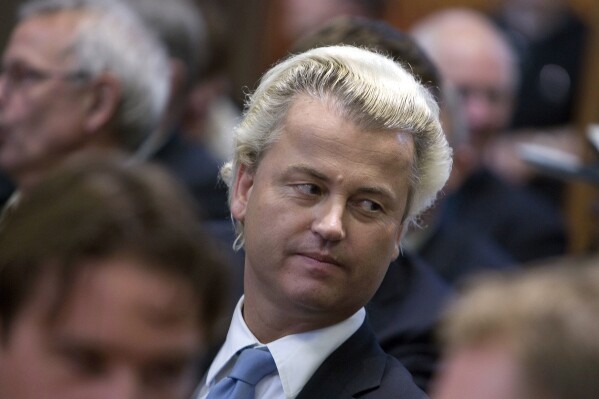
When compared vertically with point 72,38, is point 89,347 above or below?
above

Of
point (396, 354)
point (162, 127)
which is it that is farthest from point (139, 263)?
point (162, 127)

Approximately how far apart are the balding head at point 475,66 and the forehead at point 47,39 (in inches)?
60.7

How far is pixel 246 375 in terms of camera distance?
2.28 metres

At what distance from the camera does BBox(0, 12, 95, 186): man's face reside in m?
3.61

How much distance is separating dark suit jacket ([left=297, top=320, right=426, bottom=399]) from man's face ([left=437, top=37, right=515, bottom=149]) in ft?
8.40

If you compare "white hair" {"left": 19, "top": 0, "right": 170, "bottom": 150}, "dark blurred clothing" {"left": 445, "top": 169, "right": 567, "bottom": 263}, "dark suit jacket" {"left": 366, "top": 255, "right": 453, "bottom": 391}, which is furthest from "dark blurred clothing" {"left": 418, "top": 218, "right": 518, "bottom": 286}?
"white hair" {"left": 19, "top": 0, "right": 170, "bottom": 150}

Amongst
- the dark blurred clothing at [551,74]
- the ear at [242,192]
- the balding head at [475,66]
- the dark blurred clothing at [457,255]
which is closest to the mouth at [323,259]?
the ear at [242,192]

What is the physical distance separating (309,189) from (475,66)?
2.69 meters

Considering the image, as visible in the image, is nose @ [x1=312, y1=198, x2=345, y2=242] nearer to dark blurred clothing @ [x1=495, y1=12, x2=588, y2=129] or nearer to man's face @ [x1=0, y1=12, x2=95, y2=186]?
man's face @ [x1=0, y1=12, x2=95, y2=186]

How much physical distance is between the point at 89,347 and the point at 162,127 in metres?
2.78

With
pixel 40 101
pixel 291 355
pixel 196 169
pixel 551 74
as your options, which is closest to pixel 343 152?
pixel 291 355

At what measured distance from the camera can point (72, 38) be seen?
12.0 feet

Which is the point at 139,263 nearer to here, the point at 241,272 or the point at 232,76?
the point at 241,272

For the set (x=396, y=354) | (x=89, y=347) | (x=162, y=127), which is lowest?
(x=162, y=127)
